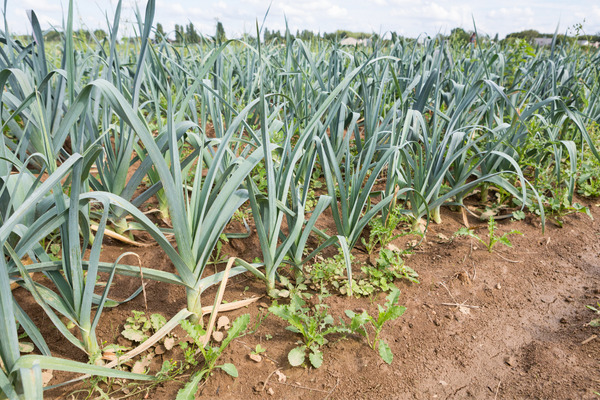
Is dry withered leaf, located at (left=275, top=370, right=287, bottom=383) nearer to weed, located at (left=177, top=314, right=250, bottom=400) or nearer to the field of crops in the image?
the field of crops

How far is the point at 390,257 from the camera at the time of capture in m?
1.55

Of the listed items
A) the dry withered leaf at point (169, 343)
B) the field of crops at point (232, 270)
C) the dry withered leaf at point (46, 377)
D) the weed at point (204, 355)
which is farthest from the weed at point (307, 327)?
the dry withered leaf at point (46, 377)

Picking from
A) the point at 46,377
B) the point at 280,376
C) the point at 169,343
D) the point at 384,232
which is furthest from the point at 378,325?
the point at 46,377

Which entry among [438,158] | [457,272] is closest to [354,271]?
[457,272]

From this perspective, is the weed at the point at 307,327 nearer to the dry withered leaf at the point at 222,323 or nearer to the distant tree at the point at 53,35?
the dry withered leaf at the point at 222,323

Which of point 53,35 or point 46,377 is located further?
point 53,35

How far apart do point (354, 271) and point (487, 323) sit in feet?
1.76

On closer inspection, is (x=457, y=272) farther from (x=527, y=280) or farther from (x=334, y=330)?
(x=334, y=330)

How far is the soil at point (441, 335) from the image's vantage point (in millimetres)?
1166

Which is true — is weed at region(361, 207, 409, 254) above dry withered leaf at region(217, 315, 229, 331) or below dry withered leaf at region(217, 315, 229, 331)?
above

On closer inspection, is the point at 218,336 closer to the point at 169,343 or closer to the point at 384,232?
the point at 169,343

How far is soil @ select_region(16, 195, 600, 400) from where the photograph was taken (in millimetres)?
1166

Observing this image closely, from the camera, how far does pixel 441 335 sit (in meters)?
1.36

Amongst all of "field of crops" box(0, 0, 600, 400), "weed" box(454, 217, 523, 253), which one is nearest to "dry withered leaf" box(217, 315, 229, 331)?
"field of crops" box(0, 0, 600, 400)
